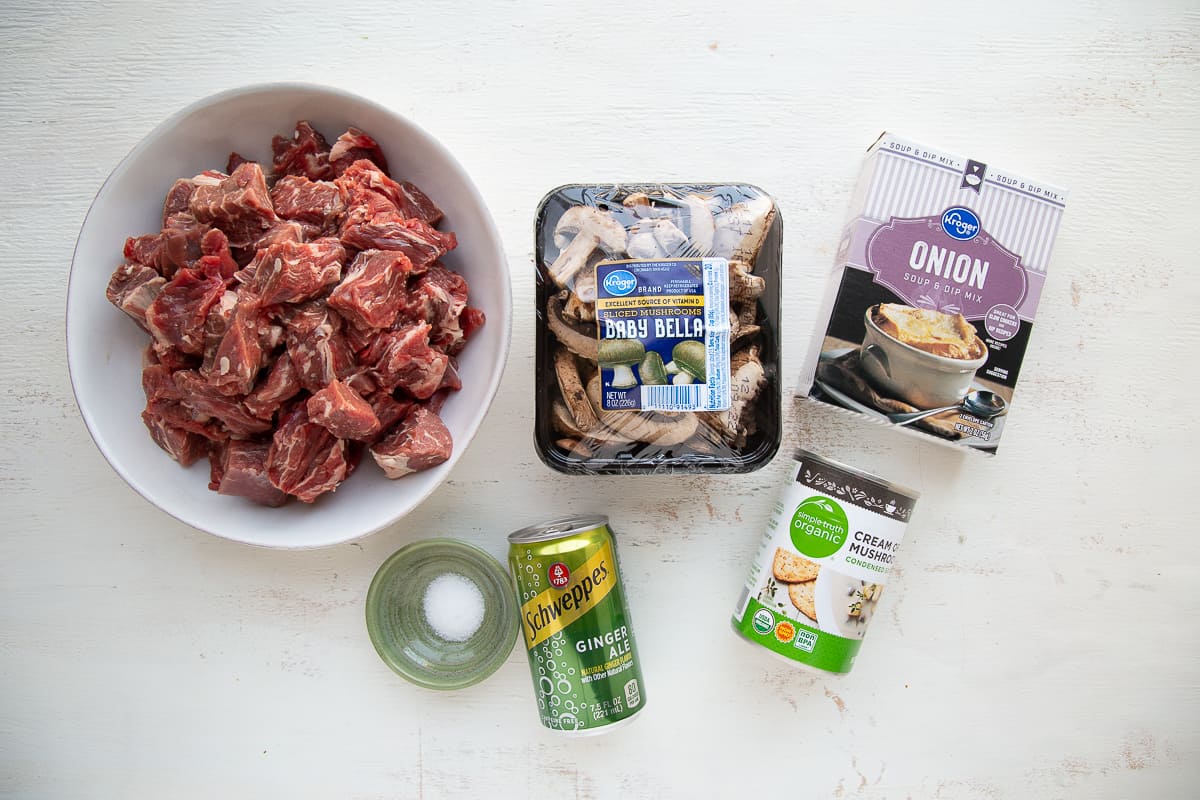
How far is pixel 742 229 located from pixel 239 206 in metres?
0.93

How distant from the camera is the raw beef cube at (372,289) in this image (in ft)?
4.39

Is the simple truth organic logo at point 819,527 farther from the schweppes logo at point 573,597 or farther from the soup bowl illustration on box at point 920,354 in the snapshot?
the schweppes logo at point 573,597

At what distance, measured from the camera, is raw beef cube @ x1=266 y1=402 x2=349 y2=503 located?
1.40 m

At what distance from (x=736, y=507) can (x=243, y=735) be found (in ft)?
4.16

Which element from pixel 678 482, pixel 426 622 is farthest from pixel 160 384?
pixel 678 482

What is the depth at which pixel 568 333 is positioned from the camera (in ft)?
4.92

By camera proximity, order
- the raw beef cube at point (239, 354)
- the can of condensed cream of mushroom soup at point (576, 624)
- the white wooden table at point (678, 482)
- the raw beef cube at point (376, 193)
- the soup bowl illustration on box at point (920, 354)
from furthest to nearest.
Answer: the white wooden table at point (678, 482) < the soup bowl illustration on box at point (920, 354) < the can of condensed cream of mushroom soup at point (576, 624) < the raw beef cube at point (376, 193) < the raw beef cube at point (239, 354)

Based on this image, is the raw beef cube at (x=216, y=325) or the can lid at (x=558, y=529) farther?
the can lid at (x=558, y=529)

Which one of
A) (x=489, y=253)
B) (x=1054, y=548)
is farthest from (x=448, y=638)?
(x=1054, y=548)

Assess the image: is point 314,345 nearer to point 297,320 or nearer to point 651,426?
point 297,320

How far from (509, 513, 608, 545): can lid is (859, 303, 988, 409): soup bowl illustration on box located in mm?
675

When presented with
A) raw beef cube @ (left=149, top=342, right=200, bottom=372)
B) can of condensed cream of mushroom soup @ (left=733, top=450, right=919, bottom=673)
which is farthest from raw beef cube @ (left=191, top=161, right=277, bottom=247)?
can of condensed cream of mushroom soup @ (left=733, top=450, right=919, bottom=673)

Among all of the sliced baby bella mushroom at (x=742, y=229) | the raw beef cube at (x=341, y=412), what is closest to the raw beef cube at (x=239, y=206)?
the raw beef cube at (x=341, y=412)

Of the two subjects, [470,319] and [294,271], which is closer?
[294,271]
